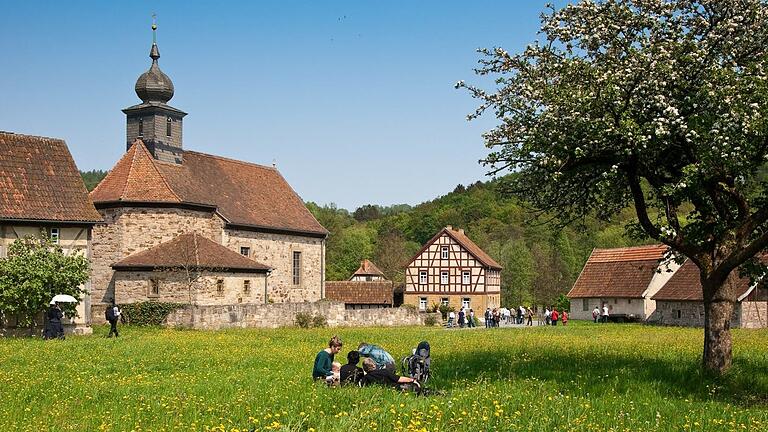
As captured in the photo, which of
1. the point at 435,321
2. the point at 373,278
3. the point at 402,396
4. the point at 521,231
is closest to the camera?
the point at 402,396

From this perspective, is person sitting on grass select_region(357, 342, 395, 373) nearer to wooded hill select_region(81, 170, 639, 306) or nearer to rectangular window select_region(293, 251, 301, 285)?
rectangular window select_region(293, 251, 301, 285)

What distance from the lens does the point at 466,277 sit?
7481 cm

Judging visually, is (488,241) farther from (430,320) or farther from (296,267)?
(296,267)

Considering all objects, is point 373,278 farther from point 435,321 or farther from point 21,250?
point 21,250

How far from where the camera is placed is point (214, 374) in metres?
16.9

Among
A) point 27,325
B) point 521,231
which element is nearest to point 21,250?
point 27,325

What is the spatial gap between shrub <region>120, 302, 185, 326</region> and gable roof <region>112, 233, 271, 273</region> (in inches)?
78.8

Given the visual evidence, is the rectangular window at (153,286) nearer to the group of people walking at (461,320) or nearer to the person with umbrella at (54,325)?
the person with umbrella at (54,325)

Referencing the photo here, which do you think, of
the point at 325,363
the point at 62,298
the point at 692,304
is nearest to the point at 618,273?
the point at 692,304

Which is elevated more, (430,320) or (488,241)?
(488,241)

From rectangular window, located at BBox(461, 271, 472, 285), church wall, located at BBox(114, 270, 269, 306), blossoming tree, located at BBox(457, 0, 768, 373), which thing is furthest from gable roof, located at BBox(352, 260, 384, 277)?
blossoming tree, located at BBox(457, 0, 768, 373)

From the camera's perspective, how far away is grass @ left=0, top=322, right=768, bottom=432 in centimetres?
1054

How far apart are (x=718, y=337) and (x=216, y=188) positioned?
Result: 126ft

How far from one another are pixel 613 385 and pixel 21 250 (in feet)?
86.4
